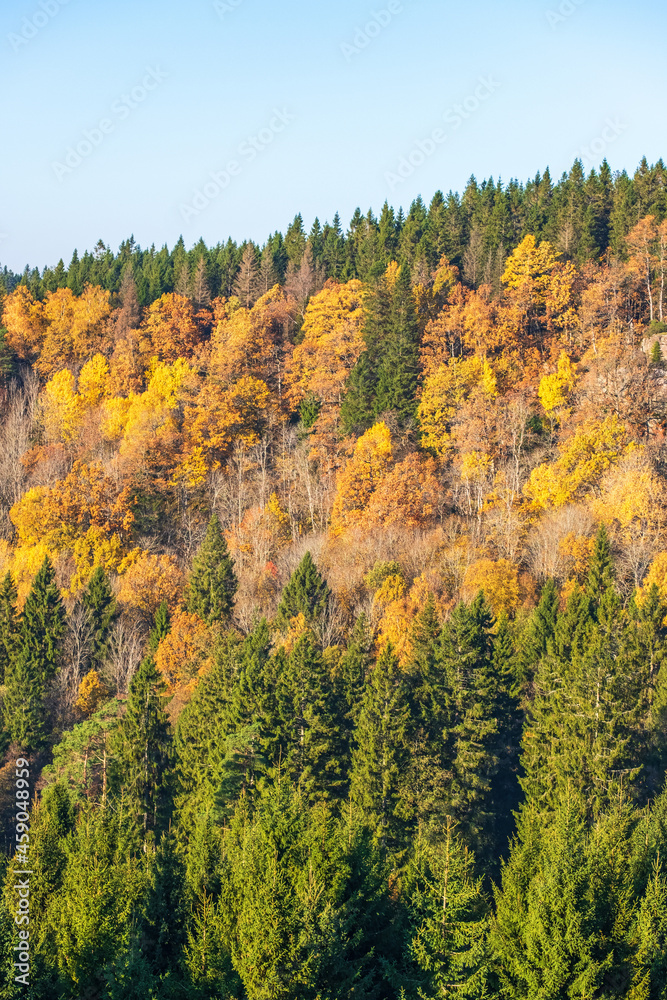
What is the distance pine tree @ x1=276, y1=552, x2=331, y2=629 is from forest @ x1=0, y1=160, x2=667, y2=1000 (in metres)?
0.23

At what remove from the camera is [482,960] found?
92.4 feet

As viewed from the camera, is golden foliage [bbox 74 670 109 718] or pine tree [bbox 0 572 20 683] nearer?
golden foliage [bbox 74 670 109 718]

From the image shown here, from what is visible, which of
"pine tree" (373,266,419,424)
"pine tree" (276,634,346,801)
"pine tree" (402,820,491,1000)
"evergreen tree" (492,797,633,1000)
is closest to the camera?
"pine tree" (402,820,491,1000)

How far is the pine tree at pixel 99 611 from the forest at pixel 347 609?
0.74ft

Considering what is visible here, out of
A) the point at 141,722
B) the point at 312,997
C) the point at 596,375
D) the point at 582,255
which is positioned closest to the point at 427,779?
the point at 141,722

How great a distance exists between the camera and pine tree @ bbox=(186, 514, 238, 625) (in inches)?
2442

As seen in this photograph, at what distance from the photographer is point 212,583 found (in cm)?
6259

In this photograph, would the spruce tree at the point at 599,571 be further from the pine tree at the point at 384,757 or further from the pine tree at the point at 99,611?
the pine tree at the point at 99,611

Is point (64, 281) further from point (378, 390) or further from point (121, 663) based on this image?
point (121, 663)

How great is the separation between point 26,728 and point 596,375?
42.7 meters

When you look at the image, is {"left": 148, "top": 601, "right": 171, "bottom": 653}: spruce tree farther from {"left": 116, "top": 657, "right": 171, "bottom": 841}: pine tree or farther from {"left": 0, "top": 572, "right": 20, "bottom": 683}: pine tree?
{"left": 116, "top": 657, "right": 171, "bottom": 841}: pine tree

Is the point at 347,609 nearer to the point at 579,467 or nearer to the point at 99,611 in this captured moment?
the point at 99,611

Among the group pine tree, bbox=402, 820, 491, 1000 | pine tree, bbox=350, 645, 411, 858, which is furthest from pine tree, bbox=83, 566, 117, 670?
pine tree, bbox=402, 820, 491, 1000

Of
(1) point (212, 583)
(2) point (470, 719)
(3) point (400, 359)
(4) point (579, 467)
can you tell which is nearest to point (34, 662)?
(1) point (212, 583)
